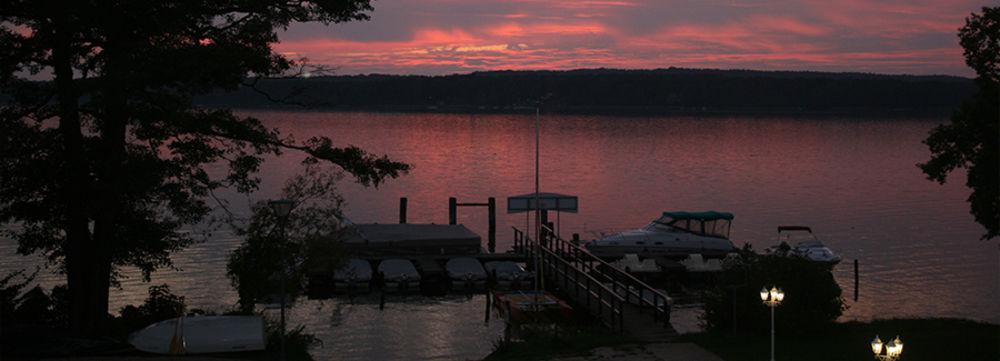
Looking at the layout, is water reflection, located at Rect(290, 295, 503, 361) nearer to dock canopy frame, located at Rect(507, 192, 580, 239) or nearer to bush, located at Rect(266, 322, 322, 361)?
bush, located at Rect(266, 322, 322, 361)

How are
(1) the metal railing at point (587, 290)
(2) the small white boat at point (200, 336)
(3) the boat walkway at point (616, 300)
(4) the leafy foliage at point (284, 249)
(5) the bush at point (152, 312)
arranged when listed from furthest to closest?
(4) the leafy foliage at point (284, 249)
(1) the metal railing at point (587, 290)
(3) the boat walkway at point (616, 300)
(5) the bush at point (152, 312)
(2) the small white boat at point (200, 336)

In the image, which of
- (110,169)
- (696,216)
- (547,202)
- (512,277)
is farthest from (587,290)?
(696,216)

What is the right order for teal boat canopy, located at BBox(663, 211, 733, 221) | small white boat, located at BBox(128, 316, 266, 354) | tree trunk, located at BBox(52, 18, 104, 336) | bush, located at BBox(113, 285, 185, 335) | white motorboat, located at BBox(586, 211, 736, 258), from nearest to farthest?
small white boat, located at BBox(128, 316, 266, 354)
tree trunk, located at BBox(52, 18, 104, 336)
bush, located at BBox(113, 285, 185, 335)
white motorboat, located at BBox(586, 211, 736, 258)
teal boat canopy, located at BBox(663, 211, 733, 221)

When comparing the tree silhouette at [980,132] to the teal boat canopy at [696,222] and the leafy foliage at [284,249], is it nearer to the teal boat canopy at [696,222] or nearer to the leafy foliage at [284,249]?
the leafy foliage at [284,249]

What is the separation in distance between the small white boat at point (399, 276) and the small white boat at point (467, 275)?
1.39 m

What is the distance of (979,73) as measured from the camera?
23.2m

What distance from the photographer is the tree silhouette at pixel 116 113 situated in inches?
869

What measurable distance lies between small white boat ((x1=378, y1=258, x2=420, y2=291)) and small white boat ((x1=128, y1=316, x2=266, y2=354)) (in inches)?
655

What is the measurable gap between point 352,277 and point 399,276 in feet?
5.94

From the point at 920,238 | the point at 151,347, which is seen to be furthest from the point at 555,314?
the point at 920,238

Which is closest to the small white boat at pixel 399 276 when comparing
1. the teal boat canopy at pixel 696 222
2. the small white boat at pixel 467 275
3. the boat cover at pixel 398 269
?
the boat cover at pixel 398 269

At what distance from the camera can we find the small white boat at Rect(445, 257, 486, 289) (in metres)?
39.8

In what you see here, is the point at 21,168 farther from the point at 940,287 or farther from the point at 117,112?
the point at 940,287

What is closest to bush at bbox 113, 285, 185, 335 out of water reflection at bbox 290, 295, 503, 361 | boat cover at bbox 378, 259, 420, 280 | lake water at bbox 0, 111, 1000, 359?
water reflection at bbox 290, 295, 503, 361
